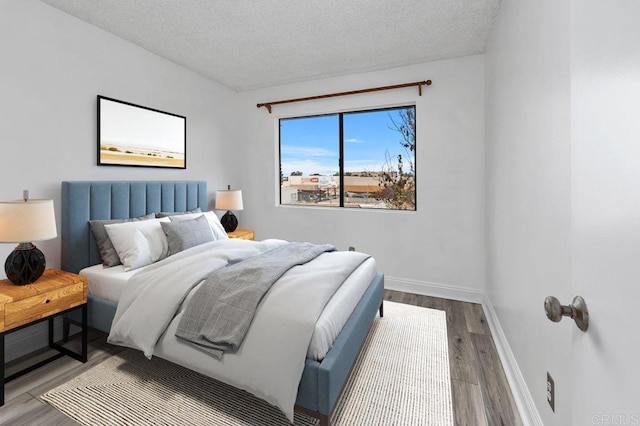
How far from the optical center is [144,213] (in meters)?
3.08

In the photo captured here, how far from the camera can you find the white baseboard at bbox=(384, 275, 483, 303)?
11.1 feet

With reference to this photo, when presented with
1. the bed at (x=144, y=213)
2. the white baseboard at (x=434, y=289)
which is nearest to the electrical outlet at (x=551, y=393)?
the bed at (x=144, y=213)

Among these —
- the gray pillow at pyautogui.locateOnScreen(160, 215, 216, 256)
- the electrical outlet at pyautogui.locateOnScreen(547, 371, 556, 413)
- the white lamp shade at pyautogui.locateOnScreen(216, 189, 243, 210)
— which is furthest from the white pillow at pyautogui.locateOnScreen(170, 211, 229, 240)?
the electrical outlet at pyautogui.locateOnScreen(547, 371, 556, 413)

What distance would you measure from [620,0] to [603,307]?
21.2 inches

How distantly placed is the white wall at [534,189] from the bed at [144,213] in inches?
37.3

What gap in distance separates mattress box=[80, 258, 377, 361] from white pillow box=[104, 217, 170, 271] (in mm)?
94

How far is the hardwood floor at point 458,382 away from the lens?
1.67m

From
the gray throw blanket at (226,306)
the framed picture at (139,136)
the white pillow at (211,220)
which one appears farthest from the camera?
the white pillow at (211,220)

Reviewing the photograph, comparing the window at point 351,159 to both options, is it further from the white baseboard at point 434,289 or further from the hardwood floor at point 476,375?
the hardwood floor at point 476,375

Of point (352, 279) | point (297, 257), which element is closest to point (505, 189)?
point (352, 279)

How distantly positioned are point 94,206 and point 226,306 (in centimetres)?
179

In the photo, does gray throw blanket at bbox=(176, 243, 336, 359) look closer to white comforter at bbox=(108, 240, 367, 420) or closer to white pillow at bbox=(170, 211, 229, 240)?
white comforter at bbox=(108, 240, 367, 420)

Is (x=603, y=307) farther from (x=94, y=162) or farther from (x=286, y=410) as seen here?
(x=94, y=162)

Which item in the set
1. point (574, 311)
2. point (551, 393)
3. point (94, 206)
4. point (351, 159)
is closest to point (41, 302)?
point (94, 206)
